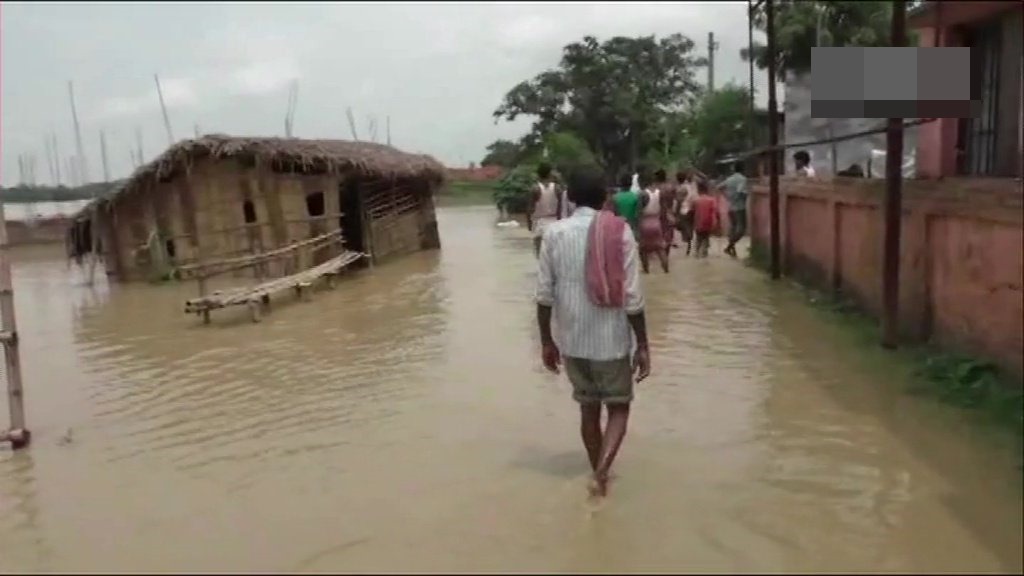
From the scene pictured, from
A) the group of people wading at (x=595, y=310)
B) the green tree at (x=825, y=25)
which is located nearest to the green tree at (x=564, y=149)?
the green tree at (x=825, y=25)

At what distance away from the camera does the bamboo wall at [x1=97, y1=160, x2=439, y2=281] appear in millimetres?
19469

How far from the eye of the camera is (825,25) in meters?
27.5

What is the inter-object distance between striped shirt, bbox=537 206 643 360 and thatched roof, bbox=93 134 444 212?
14003 millimetres

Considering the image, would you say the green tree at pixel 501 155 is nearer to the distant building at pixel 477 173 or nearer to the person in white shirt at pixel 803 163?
the distant building at pixel 477 173

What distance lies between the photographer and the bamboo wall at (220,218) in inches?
766

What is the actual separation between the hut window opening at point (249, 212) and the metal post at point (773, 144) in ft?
33.7

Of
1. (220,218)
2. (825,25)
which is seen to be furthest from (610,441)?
(825,25)

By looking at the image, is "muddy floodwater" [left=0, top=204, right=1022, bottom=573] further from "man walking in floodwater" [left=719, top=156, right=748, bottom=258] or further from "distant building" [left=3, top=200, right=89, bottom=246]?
"distant building" [left=3, top=200, right=89, bottom=246]

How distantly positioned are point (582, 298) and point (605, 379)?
438 mm

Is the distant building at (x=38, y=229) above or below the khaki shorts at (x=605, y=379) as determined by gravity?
below

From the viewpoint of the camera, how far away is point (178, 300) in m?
16.7

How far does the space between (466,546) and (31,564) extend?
6.91 ft

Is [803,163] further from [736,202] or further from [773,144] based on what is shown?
[736,202]

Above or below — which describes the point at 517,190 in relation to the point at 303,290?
above
